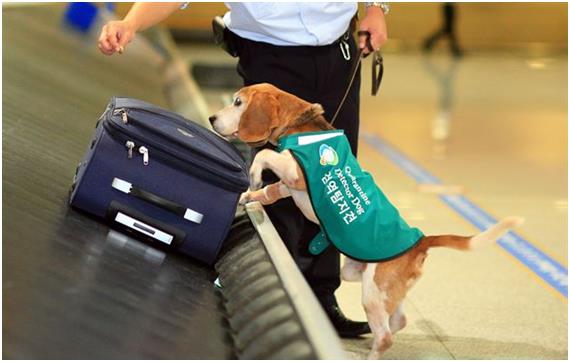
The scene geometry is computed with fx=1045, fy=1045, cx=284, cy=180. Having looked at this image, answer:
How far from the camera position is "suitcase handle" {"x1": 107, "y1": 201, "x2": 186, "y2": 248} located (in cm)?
287

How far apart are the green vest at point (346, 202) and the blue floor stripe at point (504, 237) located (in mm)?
1455

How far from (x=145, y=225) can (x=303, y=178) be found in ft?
1.50

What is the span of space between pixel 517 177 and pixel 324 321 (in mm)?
4482

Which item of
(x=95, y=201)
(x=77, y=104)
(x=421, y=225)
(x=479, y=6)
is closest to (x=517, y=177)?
(x=421, y=225)

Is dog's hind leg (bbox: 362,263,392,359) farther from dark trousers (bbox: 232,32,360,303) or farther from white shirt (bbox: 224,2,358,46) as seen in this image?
white shirt (bbox: 224,2,358,46)

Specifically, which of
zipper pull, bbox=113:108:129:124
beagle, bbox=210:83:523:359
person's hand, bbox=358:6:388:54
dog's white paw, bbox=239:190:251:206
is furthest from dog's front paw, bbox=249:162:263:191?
person's hand, bbox=358:6:388:54

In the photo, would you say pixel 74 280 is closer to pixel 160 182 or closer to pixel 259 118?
pixel 160 182

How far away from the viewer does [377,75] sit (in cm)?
353

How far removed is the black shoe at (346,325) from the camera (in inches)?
132

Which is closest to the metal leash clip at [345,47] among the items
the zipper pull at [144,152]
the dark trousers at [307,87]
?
the dark trousers at [307,87]

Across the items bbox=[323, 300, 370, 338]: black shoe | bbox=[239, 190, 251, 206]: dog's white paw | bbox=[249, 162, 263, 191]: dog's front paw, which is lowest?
bbox=[323, 300, 370, 338]: black shoe

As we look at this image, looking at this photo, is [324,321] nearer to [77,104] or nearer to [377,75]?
[377,75]

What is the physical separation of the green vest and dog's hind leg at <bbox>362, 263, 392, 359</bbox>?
6 centimetres

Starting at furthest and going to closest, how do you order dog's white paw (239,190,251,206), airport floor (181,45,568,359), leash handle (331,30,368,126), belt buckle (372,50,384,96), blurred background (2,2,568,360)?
airport floor (181,45,568,359), belt buckle (372,50,384,96), leash handle (331,30,368,126), dog's white paw (239,190,251,206), blurred background (2,2,568,360)
